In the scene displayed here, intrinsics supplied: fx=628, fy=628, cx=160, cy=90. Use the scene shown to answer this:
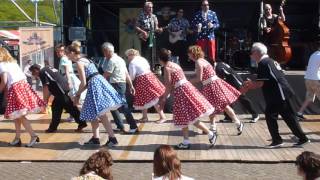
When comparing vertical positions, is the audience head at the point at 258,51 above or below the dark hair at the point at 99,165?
above

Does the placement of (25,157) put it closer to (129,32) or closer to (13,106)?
(13,106)

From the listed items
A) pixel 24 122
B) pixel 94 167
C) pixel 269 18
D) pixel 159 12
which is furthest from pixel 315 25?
pixel 94 167

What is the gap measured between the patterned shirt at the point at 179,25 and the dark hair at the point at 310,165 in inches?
471

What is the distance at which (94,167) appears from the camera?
16.6 ft

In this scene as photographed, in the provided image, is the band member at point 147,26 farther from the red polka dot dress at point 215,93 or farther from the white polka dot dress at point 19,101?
the white polka dot dress at point 19,101

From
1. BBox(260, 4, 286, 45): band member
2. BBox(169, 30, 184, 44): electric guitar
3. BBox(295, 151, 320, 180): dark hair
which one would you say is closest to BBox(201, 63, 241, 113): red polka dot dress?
BBox(260, 4, 286, 45): band member

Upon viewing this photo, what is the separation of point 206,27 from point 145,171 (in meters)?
7.05

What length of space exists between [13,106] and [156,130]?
3036mm

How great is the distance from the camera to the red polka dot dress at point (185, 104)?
9688 mm

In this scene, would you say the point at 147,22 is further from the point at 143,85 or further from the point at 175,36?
the point at 143,85

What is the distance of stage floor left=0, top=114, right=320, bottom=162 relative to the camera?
943cm

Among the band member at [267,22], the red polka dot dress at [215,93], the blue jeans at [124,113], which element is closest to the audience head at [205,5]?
the band member at [267,22]

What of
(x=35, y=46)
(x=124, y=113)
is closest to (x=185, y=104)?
(x=124, y=113)

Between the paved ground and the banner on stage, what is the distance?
7719 millimetres
